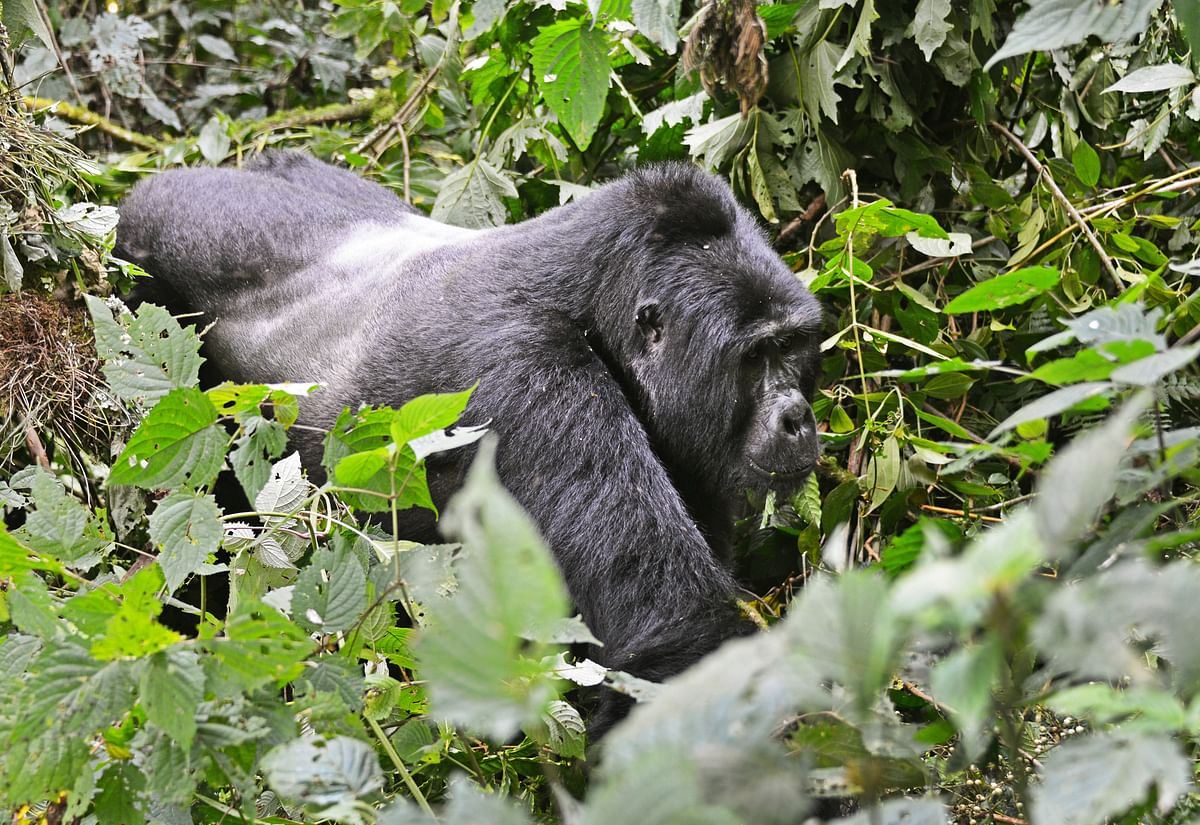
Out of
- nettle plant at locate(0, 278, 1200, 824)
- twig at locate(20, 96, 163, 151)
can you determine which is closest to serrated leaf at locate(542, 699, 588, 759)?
nettle plant at locate(0, 278, 1200, 824)

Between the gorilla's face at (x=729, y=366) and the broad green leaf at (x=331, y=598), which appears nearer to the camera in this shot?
the broad green leaf at (x=331, y=598)

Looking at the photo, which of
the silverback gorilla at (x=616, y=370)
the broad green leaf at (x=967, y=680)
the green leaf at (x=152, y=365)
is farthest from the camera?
the silverback gorilla at (x=616, y=370)

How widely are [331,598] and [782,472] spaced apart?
1372 millimetres

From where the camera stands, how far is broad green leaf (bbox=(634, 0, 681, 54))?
7.78 ft

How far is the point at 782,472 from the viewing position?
282 centimetres

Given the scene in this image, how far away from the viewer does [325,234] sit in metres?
3.97

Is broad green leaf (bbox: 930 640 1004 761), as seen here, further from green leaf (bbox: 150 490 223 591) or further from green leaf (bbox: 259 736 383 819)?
green leaf (bbox: 150 490 223 591)

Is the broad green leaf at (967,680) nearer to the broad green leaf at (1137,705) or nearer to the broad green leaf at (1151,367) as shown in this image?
the broad green leaf at (1137,705)

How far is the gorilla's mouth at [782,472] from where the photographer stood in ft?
9.24

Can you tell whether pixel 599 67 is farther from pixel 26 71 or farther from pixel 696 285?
pixel 26 71

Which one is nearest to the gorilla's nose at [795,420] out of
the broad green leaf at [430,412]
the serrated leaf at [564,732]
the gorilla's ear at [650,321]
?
the gorilla's ear at [650,321]

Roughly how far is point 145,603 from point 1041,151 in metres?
3.32

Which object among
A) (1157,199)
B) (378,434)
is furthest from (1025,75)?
(378,434)

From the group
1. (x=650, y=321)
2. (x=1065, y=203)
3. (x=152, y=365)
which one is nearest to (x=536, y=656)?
(x=152, y=365)
